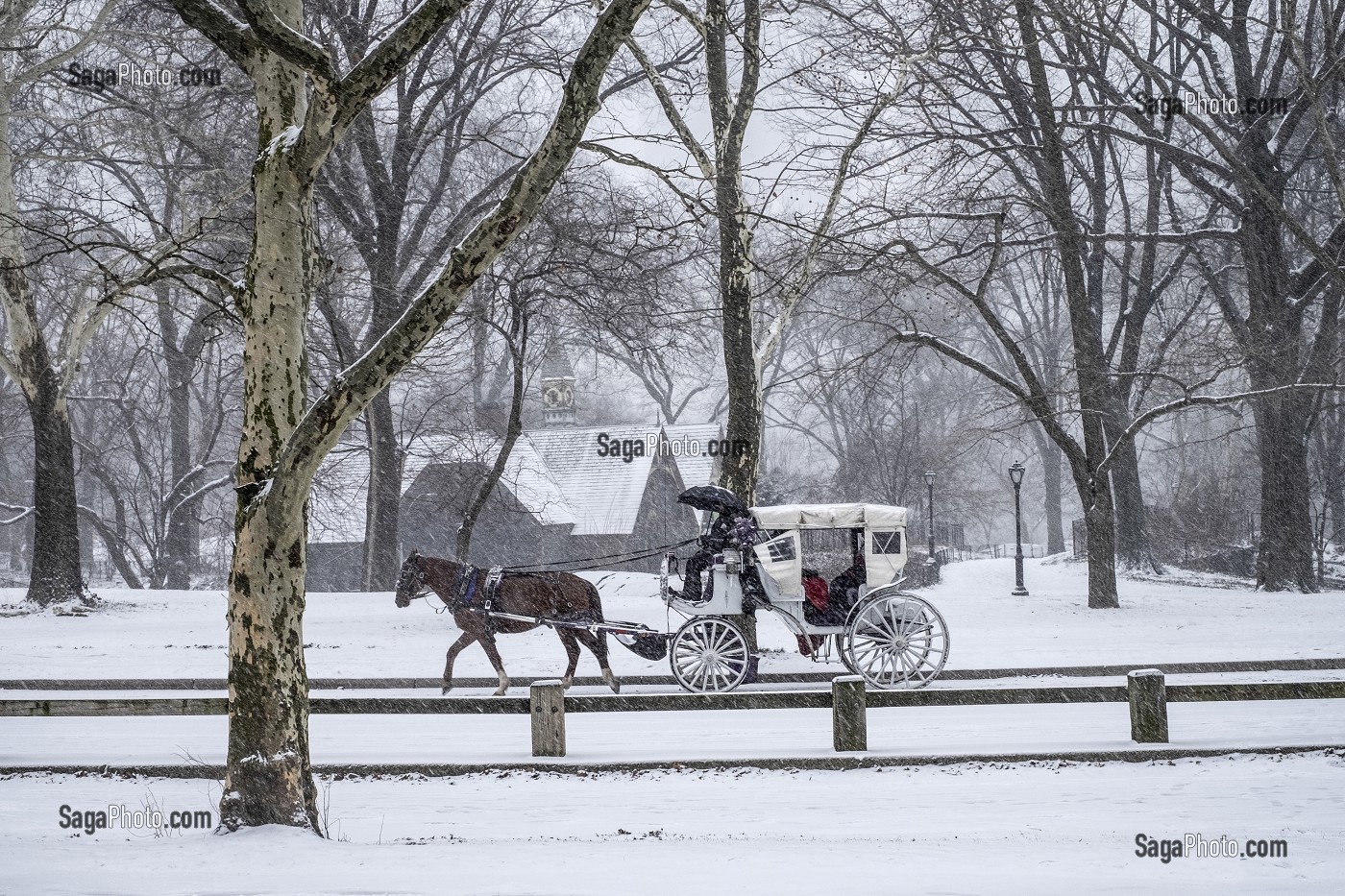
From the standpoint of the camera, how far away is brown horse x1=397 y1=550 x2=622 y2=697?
12.9 metres

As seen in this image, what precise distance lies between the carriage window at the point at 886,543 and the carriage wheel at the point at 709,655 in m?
1.90

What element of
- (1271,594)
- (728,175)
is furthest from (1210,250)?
(728,175)

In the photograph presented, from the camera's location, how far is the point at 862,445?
48.2 metres

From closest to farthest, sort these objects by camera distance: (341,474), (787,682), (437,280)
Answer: (437,280), (787,682), (341,474)

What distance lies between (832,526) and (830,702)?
13.8 feet

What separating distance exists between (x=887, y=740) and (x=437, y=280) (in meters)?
6.40

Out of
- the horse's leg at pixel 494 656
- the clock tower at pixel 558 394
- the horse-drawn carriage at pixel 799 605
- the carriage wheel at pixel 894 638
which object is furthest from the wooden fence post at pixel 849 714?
the clock tower at pixel 558 394

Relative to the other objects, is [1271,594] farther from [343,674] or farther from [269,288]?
[269,288]

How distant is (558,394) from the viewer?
2094 inches

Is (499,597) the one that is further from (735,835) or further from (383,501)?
(383,501)

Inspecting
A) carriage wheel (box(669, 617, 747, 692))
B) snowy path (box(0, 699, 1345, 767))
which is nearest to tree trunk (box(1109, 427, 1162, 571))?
snowy path (box(0, 699, 1345, 767))

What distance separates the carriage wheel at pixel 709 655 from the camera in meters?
12.9

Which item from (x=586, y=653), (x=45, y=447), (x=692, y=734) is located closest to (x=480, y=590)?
(x=692, y=734)

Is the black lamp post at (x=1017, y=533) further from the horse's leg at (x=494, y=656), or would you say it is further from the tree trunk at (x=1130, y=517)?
the horse's leg at (x=494, y=656)
